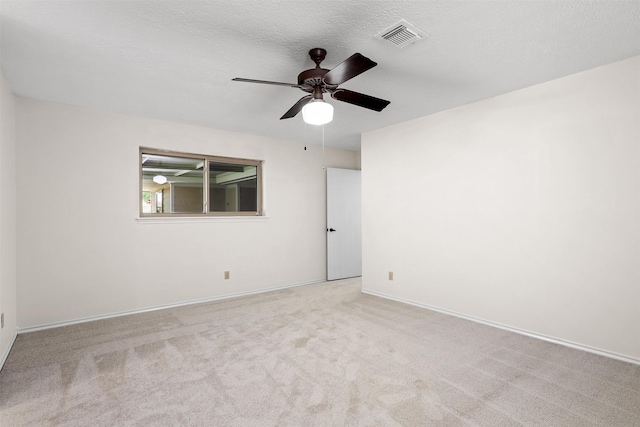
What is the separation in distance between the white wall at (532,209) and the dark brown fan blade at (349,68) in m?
1.98

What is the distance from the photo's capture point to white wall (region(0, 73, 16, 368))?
2.61 meters

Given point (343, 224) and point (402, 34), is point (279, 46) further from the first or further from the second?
point (343, 224)

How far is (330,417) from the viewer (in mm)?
1855

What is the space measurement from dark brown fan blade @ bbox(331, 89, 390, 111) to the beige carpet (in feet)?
6.48

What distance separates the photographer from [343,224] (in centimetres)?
572

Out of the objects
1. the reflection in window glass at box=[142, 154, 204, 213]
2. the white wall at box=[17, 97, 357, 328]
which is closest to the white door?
the white wall at box=[17, 97, 357, 328]

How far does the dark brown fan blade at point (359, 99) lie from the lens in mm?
2391

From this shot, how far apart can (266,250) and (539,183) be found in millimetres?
3456

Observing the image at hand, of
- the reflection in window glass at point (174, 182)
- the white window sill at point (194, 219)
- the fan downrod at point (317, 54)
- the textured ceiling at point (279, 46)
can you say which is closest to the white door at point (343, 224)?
the white window sill at point (194, 219)

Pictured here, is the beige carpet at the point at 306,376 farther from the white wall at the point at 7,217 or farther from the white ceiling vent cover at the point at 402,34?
the white ceiling vent cover at the point at 402,34

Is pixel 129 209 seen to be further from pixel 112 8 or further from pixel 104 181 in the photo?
pixel 112 8

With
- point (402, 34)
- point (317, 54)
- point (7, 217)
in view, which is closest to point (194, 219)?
point (7, 217)

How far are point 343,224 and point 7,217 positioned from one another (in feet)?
13.9

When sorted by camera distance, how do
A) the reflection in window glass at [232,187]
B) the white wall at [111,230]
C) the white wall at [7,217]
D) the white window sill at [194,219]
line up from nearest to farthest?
the white wall at [7,217], the white wall at [111,230], the white window sill at [194,219], the reflection in window glass at [232,187]
